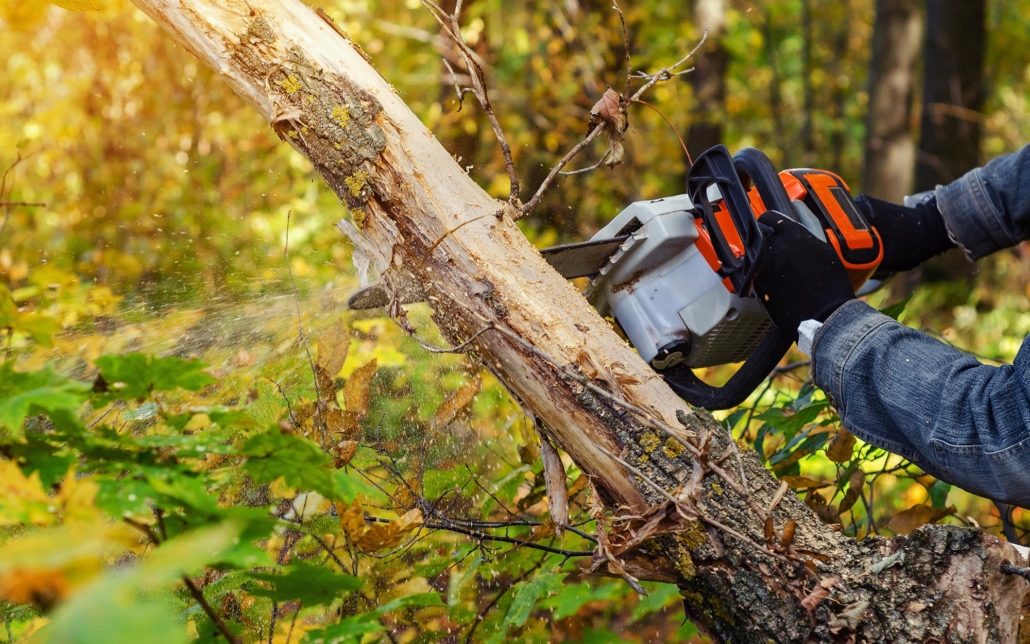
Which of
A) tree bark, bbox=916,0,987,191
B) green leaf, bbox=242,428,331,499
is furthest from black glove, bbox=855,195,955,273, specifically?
tree bark, bbox=916,0,987,191

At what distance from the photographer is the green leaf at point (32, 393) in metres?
0.92

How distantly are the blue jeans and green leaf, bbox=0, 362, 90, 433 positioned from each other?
1463 mm

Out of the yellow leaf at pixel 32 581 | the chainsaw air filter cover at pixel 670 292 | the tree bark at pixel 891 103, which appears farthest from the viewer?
the tree bark at pixel 891 103

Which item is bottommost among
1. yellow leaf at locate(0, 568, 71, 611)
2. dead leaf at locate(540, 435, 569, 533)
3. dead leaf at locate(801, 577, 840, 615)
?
dead leaf at locate(801, 577, 840, 615)

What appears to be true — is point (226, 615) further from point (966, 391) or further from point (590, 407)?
point (966, 391)

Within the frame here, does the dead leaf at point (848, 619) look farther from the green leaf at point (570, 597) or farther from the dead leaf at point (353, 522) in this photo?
the dead leaf at point (353, 522)

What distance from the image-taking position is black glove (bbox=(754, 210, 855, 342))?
1749mm

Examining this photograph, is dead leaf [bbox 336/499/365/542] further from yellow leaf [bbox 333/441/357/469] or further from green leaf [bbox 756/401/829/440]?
green leaf [bbox 756/401/829/440]

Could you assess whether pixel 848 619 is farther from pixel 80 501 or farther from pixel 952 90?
pixel 952 90

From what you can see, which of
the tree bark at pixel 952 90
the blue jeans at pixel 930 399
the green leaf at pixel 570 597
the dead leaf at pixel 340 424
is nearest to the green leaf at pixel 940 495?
the blue jeans at pixel 930 399

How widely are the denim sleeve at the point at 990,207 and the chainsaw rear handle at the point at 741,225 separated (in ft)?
2.53

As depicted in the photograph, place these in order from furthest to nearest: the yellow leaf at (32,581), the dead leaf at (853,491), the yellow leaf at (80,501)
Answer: the dead leaf at (853,491) < the yellow leaf at (80,501) < the yellow leaf at (32,581)

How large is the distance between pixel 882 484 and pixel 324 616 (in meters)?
4.35

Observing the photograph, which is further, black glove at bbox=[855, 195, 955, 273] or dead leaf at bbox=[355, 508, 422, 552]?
black glove at bbox=[855, 195, 955, 273]
